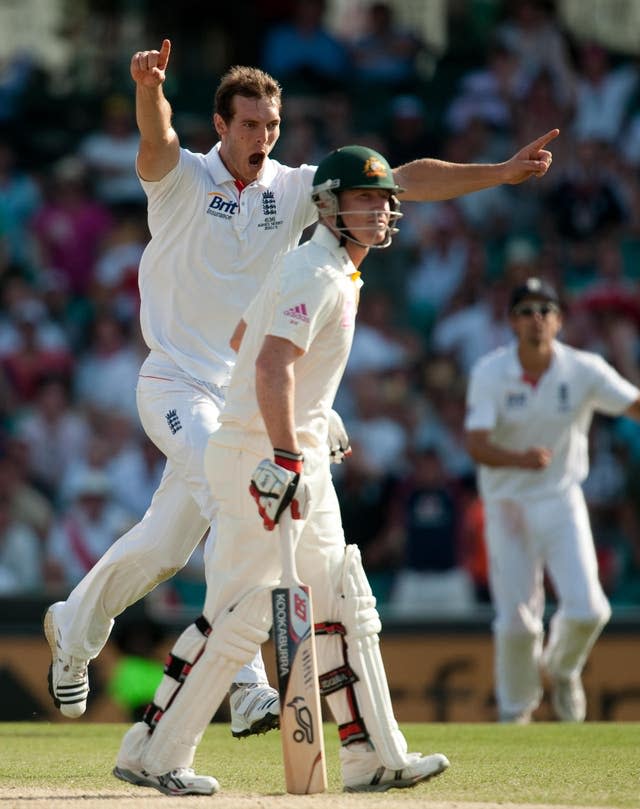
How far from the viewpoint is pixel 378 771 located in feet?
18.0

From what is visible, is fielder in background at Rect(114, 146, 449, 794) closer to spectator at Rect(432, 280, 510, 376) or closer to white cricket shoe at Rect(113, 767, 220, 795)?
white cricket shoe at Rect(113, 767, 220, 795)

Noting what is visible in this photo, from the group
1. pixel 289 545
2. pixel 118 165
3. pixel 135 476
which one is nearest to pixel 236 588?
pixel 289 545

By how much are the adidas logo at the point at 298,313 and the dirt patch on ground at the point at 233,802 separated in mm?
1531

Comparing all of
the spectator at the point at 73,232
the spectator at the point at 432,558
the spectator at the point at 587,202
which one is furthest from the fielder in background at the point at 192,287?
the spectator at the point at 73,232

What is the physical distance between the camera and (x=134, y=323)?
45.5 ft

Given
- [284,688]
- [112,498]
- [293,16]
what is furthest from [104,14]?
[284,688]

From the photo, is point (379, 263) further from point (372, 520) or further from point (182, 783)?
point (182, 783)

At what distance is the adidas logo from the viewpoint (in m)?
5.24

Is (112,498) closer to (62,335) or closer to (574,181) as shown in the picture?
(62,335)

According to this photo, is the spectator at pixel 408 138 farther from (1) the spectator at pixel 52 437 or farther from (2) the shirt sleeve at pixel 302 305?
(2) the shirt sleeve at pixel 302 305

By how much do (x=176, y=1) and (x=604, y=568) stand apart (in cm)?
867

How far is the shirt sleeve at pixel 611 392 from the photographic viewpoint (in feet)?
31.8

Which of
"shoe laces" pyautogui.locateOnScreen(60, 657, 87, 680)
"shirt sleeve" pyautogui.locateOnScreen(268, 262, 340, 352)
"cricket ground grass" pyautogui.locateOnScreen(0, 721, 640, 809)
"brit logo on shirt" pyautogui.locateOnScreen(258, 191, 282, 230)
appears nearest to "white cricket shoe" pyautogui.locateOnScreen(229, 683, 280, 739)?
"cricket ground grass" pyautogui.locateOnScreen(0, 721, 640, 809)

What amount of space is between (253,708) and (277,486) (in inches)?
60.8
